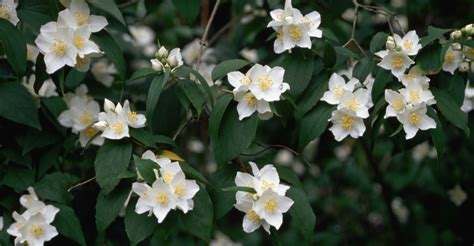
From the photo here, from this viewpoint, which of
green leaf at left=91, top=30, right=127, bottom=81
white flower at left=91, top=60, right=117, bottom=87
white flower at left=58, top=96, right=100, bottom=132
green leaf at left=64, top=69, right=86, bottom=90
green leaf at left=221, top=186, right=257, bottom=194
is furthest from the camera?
white flower at left=91, top=60, right=117, bottom=87

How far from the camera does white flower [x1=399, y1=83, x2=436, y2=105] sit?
183 cm

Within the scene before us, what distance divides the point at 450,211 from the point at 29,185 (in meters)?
1.86

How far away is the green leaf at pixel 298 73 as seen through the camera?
1925 millimetres

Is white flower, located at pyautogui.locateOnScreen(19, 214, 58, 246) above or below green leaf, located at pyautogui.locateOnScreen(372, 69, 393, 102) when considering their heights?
below

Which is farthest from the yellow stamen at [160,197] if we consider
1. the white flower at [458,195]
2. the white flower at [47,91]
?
the white flower at [458,195]

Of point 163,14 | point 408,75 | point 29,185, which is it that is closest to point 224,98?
point 408,75

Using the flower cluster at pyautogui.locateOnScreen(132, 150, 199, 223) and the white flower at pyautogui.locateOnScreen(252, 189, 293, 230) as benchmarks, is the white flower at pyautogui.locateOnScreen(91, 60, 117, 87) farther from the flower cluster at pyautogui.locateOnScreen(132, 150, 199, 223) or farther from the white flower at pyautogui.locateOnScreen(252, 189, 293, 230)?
the white flower at pyautogui.locateOnScreen(252, 189, 293, 230)

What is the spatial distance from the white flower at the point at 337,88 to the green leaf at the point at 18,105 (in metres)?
0.78

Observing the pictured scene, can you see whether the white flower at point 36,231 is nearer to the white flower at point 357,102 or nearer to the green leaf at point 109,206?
the green leaf at point 109,206

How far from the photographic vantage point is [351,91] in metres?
1.88

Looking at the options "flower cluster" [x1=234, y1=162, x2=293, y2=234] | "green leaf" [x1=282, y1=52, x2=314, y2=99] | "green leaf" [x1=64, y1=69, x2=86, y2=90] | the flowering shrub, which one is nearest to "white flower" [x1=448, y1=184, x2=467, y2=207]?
the flowering shrub

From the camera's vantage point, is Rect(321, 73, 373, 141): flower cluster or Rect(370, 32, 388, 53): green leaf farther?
Rect(370, 32, 388, 53): green leaf

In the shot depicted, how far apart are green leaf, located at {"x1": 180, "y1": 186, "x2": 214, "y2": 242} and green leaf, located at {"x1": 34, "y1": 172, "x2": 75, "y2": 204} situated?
42cm

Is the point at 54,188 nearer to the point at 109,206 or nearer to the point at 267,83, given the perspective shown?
the point at 109,206
